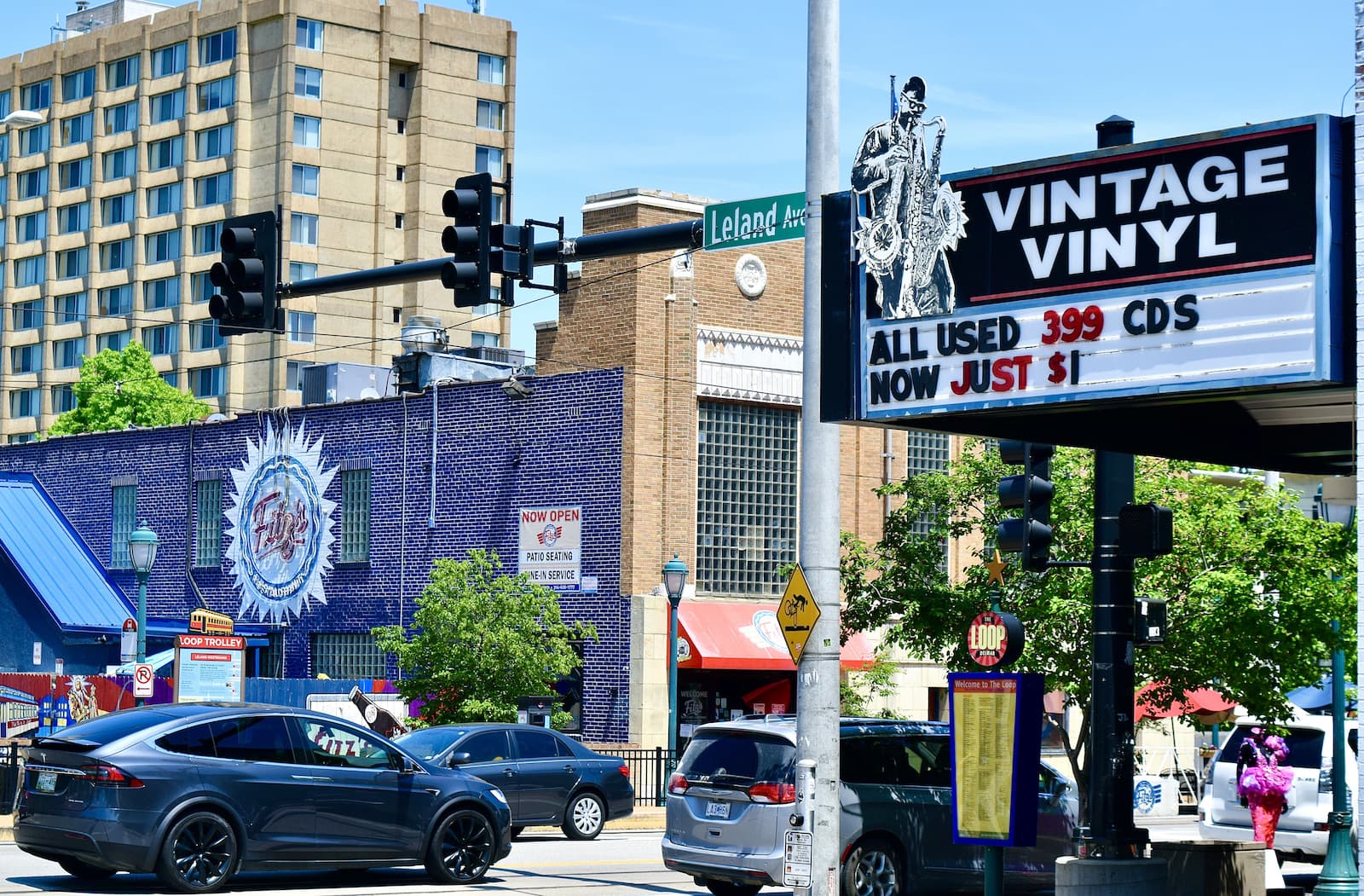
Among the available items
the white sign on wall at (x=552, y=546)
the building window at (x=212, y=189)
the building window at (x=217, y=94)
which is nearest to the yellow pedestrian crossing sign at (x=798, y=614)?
the white sign on wall at (x=552, y=546)

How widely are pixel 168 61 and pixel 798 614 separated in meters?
89.3

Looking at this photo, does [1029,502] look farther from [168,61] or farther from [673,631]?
[168,61]

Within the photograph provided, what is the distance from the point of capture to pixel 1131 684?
16.0 metres

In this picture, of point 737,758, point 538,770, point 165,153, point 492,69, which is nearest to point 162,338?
point 165,153

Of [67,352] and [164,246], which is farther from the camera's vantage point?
[67,352]

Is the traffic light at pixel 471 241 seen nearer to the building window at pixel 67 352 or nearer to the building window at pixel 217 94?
the building window at pixel 217 94

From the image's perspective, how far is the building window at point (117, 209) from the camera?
322 feet

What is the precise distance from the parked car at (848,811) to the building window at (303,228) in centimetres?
7674

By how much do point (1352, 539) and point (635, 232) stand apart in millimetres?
9002

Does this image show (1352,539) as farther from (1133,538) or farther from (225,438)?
(225,438)

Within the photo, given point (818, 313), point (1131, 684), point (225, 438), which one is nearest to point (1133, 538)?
point (1131, 684)

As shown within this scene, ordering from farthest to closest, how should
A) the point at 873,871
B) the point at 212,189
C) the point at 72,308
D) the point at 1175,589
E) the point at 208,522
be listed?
the point at 72,308 < the point at 212,189 < the point at 208,522 < the point at 1175,589 < the point at 873,871

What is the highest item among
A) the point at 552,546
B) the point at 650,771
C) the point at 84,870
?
the point at 552,546

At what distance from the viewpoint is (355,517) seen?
40062mm
